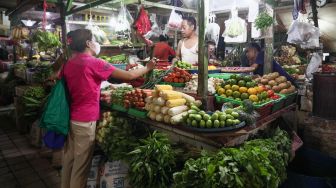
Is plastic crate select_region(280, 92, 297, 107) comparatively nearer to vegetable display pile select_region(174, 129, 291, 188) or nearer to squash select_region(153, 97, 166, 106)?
vegetable display pile select_region(174, 129, 291, 188)

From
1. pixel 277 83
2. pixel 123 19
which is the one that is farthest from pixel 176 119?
pixel 123 19

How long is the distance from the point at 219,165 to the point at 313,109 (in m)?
2.80

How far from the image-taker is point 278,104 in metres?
3.59

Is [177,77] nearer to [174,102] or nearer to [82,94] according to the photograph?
[174,102]

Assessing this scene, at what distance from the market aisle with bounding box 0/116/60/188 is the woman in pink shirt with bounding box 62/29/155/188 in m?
1.09

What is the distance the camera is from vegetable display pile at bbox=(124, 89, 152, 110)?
3.57m

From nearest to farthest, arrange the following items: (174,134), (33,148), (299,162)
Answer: (174,134)
(299,162)
(33,148)

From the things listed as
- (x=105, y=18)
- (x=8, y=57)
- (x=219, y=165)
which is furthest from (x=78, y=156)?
(x=8, y=57)

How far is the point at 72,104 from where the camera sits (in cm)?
357

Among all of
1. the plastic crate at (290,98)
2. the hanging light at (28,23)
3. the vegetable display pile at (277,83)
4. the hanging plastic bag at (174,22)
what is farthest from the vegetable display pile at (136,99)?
the hanging light at (28,23)

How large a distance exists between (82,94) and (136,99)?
70cm

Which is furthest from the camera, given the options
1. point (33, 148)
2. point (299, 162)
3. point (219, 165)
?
point (33, 148)

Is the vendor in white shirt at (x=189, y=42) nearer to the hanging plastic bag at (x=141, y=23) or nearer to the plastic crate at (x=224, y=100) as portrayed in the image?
the hanging plastic bag at (x=141, y=23)

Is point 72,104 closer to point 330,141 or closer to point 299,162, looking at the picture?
point 299,162
